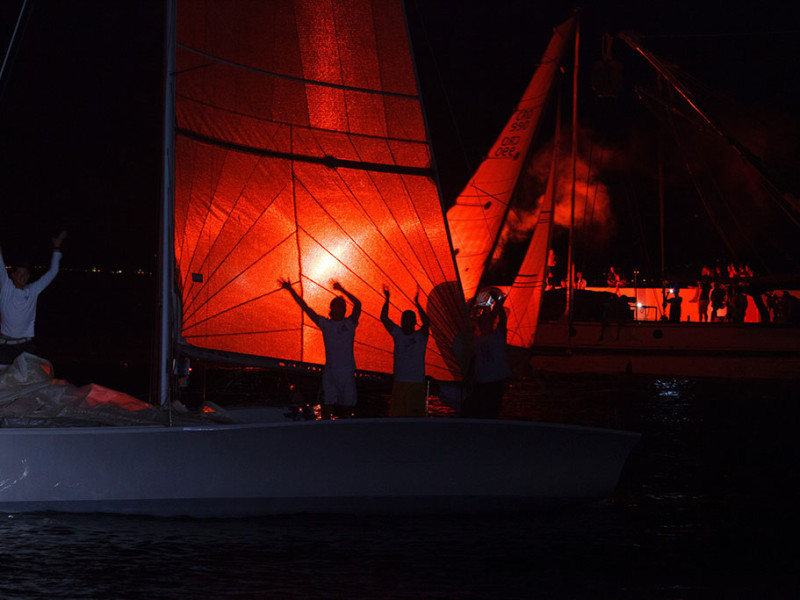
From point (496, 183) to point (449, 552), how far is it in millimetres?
18481

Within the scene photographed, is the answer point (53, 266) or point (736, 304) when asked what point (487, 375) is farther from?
point (736, 304)

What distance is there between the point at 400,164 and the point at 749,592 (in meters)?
6.58

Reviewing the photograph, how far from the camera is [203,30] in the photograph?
13008 mm

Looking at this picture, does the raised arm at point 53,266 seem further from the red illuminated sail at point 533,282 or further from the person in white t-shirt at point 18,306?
the red illuminated sail at point 533,282

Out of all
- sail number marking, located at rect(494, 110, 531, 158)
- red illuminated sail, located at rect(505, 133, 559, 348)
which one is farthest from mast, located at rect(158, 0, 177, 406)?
sail number marking, located at rect(494, 110, 531, 158)

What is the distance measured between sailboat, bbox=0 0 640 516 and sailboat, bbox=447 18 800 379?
450 inches

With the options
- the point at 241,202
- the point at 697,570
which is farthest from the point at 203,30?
the point at 697,570

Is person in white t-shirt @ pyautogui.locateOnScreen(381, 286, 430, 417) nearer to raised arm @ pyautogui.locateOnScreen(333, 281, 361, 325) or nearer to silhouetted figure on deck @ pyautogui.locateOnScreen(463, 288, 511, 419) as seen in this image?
raised arm @ pyautogui.locateOnScreen(333, 281, 361, 325)

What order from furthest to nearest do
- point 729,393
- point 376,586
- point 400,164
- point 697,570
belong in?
point 729,393
point 400,164
point 697,570
point 376,586

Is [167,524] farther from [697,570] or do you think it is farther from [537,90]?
[537,90]

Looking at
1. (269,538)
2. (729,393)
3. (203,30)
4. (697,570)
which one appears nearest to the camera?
(697,570)

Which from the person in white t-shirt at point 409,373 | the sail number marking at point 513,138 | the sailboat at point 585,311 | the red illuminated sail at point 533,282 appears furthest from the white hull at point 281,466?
the sail number marking at point 513,138

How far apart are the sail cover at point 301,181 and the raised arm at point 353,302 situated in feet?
0.27

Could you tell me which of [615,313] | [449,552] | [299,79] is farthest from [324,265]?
[615,313]
